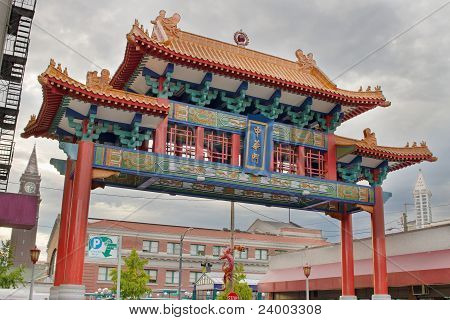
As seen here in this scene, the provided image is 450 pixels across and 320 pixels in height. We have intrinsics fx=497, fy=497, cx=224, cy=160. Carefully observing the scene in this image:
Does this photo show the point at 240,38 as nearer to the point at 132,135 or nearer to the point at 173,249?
the point at 132,135

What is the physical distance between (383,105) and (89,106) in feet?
45.8

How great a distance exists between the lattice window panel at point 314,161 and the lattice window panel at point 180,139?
5.46 m

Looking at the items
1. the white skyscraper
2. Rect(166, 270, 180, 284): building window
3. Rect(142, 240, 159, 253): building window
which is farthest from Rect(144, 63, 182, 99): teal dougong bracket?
the white skyscraper

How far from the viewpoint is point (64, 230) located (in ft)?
64.5

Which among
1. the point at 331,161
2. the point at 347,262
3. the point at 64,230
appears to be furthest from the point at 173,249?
the point at 64,230

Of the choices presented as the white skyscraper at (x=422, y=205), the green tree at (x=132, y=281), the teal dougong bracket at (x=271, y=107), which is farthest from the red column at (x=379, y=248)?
the white skyscraper at (x=422, y=205)

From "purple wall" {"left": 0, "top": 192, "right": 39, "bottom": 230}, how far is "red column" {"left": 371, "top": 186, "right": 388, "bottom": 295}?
1485 centimetres

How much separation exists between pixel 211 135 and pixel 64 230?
275 inches

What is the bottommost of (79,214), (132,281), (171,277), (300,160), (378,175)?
(132,281)

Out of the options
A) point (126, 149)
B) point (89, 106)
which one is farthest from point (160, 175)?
point (89, 106)

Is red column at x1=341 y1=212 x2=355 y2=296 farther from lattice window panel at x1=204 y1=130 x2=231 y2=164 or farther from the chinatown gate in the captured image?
lattice window panel at x1=204 y1=130 x2=231 y2=164

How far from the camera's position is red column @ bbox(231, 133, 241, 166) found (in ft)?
68.4

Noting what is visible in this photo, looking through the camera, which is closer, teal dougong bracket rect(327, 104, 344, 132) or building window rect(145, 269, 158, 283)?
teal dougong bracket rect(327, 104, 344, 132)

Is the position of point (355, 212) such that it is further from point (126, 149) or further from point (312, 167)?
point (126, 149)
